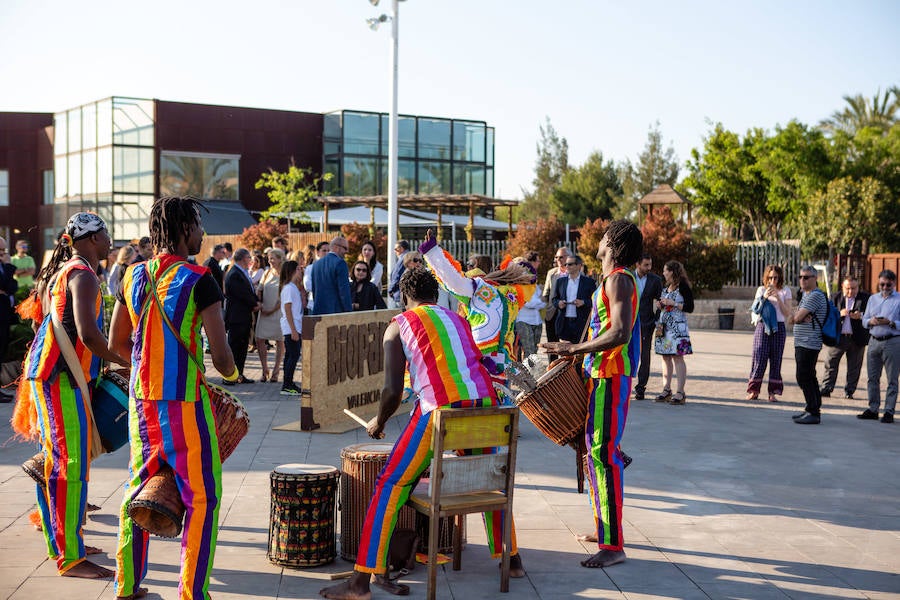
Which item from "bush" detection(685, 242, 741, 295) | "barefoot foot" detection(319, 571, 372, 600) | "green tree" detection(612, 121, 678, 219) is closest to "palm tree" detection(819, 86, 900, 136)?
"green tree" detection(612, 121, 678, 219)

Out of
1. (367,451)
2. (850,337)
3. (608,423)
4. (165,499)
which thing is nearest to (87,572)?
(165,499)

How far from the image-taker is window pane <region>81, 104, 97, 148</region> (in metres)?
38.2

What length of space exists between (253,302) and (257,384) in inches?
48.3

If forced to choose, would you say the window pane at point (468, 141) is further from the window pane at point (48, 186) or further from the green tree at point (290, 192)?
the window pane at point (48, 186)

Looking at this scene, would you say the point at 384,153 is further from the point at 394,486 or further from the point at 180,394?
the point at 180,394

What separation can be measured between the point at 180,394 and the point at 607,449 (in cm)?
240

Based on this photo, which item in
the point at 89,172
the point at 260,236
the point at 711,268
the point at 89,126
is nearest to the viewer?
the point at 711,268

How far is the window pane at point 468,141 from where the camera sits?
4209cm

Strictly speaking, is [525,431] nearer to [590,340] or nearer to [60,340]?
[590,340]

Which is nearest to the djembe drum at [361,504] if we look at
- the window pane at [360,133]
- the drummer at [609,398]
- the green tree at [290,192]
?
the drummer at [609,398]

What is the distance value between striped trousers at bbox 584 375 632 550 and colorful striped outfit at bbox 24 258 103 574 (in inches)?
109

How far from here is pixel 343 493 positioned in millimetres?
5449

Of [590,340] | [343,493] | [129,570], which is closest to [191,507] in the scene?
[129,570]

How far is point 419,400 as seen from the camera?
4738 millimetres
